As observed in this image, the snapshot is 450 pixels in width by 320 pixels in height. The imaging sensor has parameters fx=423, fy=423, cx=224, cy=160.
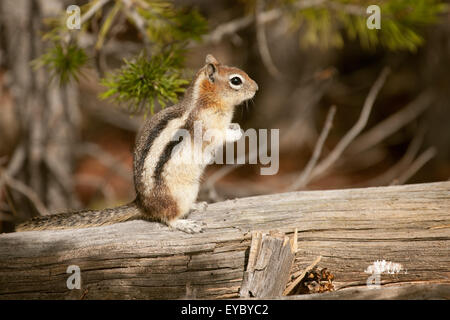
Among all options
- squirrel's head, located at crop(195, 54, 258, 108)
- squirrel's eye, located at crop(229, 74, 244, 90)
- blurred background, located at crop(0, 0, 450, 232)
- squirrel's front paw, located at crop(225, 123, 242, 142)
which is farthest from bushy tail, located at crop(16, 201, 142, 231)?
squirrel's eye, located at crop(229, 74, 244, 90)

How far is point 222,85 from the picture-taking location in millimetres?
2588

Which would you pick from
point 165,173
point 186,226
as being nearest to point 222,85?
point 165,173

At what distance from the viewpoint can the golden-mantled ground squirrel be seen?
2.25 m

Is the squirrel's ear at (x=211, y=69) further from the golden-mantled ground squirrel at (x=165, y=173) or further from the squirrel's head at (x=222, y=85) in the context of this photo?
the golden-mantled ground squirrel at (x=165, y=173)

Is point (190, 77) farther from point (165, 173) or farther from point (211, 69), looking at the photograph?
point (165, 173)

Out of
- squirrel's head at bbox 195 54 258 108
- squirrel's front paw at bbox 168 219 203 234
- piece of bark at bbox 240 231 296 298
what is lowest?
piece of bark at bbox 240 231 296 298

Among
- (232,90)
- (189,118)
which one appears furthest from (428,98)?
(189,118)

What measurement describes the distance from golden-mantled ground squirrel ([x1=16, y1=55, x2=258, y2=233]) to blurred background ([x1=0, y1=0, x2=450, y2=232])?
0.45 feet

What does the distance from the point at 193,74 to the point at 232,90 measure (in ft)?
1.03

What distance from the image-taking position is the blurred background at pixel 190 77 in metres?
2.51

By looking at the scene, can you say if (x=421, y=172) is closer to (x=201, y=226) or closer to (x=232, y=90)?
(x=232, y=90)

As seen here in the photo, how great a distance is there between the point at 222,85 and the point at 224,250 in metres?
1.03

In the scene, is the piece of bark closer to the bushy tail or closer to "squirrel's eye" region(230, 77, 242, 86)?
the bushy tail

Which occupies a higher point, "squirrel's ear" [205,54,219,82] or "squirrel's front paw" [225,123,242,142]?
"squirrel's ear" [205,54,219,82]
